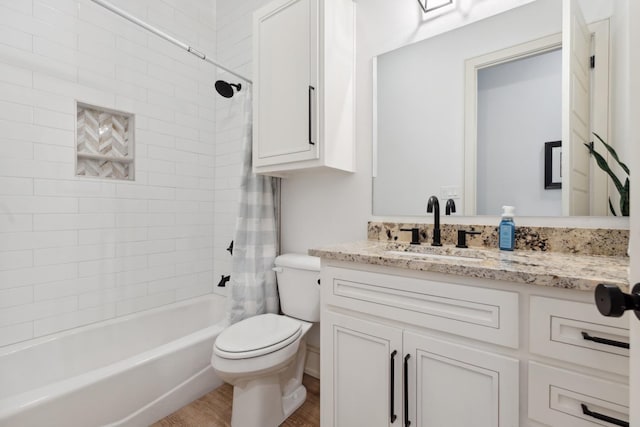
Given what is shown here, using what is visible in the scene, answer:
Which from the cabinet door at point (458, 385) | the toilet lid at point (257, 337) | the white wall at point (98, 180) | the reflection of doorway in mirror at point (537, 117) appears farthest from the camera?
the white wall at point (98, 180)

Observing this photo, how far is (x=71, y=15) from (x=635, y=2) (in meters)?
2.54

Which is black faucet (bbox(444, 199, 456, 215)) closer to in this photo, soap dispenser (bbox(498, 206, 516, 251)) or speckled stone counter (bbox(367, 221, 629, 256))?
speckled stone counter (bbox(367, 221, 629, 256))

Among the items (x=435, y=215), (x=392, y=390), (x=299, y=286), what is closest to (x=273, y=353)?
(x=299, y=286)

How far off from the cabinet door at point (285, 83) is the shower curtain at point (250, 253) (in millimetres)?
151

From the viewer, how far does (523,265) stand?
860mm

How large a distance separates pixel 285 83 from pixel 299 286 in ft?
3.78

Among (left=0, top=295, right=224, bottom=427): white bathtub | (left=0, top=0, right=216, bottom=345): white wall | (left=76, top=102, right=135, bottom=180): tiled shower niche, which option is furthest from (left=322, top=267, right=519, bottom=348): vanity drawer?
(left=76, top=102, right=135, bottom=180): tiled shower niche

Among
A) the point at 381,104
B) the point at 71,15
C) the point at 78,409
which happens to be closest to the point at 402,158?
the point at 381,104

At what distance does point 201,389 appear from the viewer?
5.57 feet

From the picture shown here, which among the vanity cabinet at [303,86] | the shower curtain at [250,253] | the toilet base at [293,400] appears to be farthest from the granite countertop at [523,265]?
the toilet base at [293,400]

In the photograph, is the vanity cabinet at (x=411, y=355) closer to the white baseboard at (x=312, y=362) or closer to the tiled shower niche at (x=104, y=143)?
the white baseboard at (x=312, y=362)

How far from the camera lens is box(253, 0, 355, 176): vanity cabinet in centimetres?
148

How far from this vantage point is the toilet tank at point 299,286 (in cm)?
166

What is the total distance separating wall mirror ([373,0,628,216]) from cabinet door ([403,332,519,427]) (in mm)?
702
